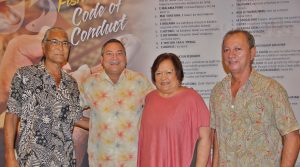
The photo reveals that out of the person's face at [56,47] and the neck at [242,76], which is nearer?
the neck at [242,76]

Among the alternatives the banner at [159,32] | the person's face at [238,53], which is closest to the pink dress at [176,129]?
the person's face at [238,53]

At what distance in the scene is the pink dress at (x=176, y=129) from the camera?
8.77 ft

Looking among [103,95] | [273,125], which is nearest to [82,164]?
[103,95]

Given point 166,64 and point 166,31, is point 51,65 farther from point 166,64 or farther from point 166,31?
point 166,31

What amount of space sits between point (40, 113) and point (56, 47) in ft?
1.49

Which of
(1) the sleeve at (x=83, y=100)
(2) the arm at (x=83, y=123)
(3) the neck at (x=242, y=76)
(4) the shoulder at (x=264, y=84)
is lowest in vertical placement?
(2) the arm at (x=83, y=123)

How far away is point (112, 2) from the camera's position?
375 centimetres

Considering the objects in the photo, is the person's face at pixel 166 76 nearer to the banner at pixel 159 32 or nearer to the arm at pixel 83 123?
the arm at pixel 83 123

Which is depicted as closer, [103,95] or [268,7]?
[103,95]

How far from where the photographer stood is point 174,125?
2666 mm

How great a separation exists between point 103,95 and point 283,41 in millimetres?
1739

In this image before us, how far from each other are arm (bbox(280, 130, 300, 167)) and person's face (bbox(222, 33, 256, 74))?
476 mm

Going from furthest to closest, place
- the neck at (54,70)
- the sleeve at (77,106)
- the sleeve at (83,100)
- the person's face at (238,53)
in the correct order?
the sleeve at (83,100) < the sleeve at (77,106) < the neck at (54,70) < the person's face at (238,53)

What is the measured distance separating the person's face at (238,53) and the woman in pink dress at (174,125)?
390 mm
